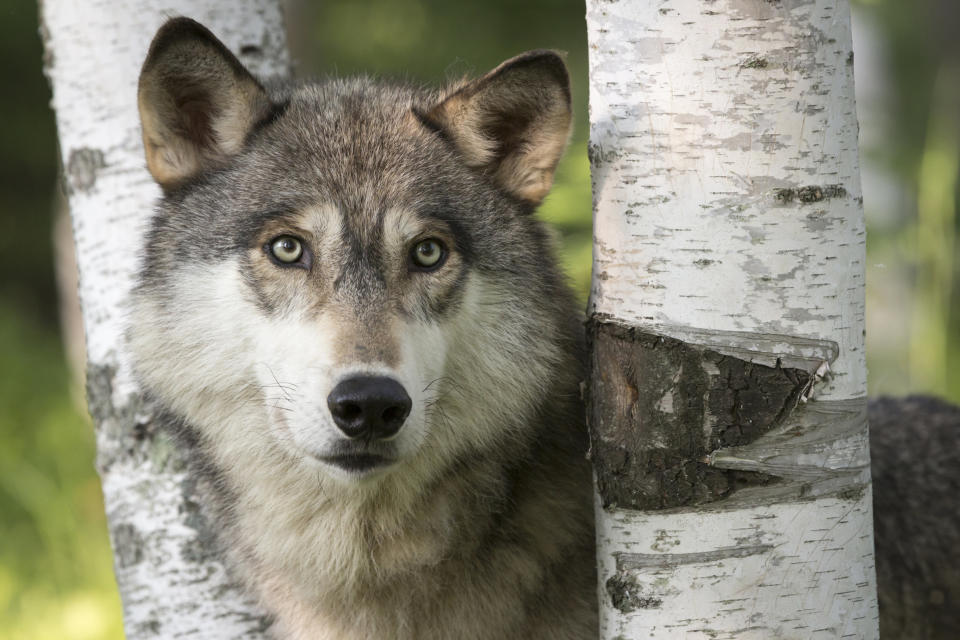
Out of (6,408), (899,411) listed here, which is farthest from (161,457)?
(6,408)

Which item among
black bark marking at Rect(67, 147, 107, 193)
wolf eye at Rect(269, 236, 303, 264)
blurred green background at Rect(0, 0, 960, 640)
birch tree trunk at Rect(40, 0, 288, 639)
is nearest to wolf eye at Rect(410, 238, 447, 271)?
wolf eye at Rect(269, 236, 303, 264)

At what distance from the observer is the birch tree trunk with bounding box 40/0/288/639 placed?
361 cm

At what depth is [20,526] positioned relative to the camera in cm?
664

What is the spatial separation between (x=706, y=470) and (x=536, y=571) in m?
0.94

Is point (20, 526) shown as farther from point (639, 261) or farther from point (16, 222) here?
point (16, 222)

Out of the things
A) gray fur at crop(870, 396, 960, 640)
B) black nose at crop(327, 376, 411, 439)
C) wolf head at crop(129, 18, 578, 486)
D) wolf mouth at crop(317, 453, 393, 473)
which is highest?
wolf head at crop(129, 18, 578, 486)

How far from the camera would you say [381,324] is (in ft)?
8.50

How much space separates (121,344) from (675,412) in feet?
7.29

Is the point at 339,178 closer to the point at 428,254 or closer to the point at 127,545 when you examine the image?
the point at 428,254

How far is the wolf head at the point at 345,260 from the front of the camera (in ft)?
8.74

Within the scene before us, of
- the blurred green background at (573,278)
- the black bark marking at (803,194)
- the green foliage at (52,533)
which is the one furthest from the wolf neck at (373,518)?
the green foliage at (52,533)

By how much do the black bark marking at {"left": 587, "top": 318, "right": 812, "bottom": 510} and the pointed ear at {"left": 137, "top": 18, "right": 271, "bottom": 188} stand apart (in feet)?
4.62

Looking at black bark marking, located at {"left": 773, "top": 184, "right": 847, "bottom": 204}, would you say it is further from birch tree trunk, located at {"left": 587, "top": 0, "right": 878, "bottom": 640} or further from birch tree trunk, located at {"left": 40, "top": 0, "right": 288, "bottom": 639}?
birch tree trunk, located at {"left": 40, "top": 0, "right": 288, "bottom": 639}

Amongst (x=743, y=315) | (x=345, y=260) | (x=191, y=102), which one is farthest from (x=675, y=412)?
(x=191, y=102)
